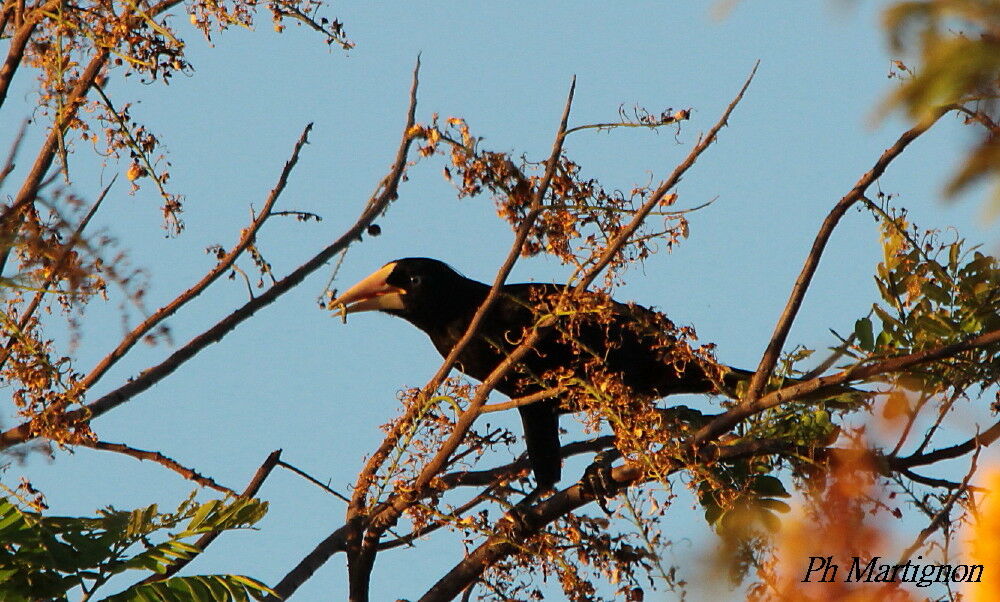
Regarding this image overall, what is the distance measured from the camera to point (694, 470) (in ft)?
9.00

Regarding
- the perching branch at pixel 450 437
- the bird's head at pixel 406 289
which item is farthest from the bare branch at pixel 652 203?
the bird's head at pixel 406 289

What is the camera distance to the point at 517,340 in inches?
154

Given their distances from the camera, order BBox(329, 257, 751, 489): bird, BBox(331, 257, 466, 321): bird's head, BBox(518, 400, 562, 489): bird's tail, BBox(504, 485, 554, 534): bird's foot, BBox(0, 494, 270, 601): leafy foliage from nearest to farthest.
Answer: BBox(0, 494, 270, 601): leafy foliage < BBox(504, 485, 554, 534): bird's foot < BBox(329, 257, 751, 489): bird < BBox(518, 400, 562, 489): bird's tail < BBox(331, 257, 466, 321): bird's head

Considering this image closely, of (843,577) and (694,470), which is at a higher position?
(694,470)

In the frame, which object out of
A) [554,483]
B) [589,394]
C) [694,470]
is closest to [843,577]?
[694,470]

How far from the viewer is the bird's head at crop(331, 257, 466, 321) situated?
5309 millimetres

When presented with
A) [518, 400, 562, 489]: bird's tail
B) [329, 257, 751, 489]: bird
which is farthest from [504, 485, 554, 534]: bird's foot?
[518, 400, 562, 489]: bird's tail

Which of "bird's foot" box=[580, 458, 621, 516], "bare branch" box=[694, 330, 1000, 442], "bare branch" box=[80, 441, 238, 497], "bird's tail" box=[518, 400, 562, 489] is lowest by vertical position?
"bare branch" box=[80, 441, 238, 497]

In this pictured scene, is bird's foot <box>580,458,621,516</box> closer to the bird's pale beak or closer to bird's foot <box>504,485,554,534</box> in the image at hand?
bird's foot <box>504,485,554,534</box>

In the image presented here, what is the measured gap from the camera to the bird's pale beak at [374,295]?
5320mm

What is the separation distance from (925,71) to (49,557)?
2.24 meters

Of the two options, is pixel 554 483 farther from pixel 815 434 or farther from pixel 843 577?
pixel 843 577

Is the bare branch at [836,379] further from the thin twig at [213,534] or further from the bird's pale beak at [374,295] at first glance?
the bird's pale beak at [374,295]

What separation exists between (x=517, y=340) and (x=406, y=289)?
1545 millimetres
